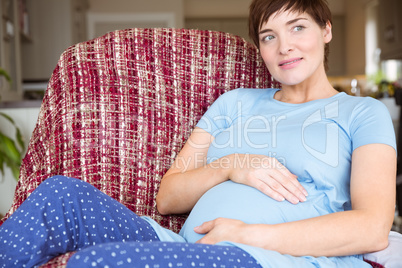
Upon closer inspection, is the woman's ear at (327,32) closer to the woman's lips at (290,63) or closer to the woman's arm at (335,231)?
the woman's lips at (290,63)

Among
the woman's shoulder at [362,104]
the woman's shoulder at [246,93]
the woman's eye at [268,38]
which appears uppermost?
the woman's eye at [268,38]

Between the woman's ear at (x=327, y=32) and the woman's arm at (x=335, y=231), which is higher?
the woman's ear at (x=327, y=32)

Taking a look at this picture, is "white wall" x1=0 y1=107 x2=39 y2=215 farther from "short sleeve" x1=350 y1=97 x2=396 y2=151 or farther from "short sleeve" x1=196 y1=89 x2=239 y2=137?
"short sleeve" x1=350 y1=97 x2=396 y2=151

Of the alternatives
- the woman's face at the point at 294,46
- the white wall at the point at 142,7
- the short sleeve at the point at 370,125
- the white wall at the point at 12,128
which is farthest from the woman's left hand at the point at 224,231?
the white wall at the point at 142,7

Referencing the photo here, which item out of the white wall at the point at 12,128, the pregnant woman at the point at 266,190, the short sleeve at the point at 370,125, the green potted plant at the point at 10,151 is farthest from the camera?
the white wall at the point at 12,128

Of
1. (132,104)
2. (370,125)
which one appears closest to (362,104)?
(370,125)

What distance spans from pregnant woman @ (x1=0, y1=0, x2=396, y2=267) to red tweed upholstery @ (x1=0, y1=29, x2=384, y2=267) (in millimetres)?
125

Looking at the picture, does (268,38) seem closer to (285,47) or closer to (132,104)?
(285,47)

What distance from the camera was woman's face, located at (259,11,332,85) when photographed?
1.24 m

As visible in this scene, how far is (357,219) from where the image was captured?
97cm

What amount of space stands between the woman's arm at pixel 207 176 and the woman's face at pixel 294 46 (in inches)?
10.1

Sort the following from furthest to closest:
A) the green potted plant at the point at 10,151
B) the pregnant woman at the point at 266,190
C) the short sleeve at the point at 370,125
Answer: the green potted plant at the point at 10,151
the short sleeve at the point at 370,125
the pregnant woman at the point at 266,190

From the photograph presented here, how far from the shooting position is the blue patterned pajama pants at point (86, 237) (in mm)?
759

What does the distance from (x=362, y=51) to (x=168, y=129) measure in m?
6.03
